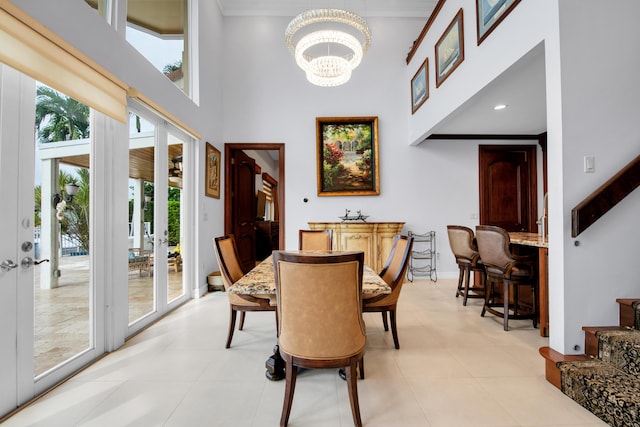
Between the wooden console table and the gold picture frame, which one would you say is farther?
the wooden console table

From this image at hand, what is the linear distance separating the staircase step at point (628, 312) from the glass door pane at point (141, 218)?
3.81 metres

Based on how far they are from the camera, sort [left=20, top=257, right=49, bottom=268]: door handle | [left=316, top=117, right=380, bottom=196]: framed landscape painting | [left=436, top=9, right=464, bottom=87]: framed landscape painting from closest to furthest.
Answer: [left=20, top=257, right=49, bottom=268]: door handle, [left=436, top=9, right=464, bottom=87]: framed landscape painting, [left=316, top=117, right=380, bottom=196]: framed landscape painting

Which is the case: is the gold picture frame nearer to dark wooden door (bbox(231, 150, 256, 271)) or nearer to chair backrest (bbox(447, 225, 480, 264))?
dark wooden door (bbox(231, 150, 256, 271))

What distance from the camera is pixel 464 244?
3439 millimetres

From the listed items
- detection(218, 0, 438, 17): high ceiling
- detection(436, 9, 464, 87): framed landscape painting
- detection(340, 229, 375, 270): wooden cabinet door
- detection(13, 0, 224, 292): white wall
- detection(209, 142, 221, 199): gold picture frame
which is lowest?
detection(340, 229, 375, 270): wooden cabinet door

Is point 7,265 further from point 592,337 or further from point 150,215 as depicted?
point 592,337

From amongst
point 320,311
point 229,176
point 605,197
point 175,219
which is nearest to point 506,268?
point 605,197

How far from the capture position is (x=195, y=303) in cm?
358

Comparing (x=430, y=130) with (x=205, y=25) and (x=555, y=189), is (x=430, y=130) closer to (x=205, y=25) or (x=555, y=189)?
(x=555, y=189)

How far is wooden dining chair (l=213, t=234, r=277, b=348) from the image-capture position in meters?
2.21

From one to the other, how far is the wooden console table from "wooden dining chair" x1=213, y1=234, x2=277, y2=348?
6.94ft

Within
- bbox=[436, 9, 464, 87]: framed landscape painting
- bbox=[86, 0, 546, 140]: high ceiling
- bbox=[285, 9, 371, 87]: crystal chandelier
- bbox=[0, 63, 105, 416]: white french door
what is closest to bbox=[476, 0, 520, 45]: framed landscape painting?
bbox=[436, 9, 464, 87]: framed landscape painting

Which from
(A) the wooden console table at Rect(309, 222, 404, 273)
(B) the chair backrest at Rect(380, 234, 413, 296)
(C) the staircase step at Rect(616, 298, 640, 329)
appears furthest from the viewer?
(A) the wooden console table at Rect(309, 222, 404, 273)

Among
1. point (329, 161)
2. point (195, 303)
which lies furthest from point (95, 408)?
point (329, 161)
